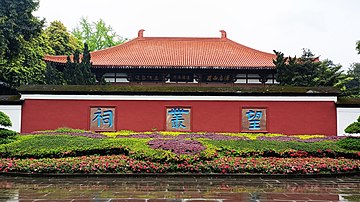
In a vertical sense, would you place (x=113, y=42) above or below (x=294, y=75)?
above

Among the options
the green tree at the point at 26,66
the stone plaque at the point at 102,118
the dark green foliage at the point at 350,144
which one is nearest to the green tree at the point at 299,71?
the dark green foliage at the point at 350,144

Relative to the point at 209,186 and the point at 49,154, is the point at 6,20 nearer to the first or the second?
the point at 49,154

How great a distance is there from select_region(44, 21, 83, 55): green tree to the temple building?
9728mm

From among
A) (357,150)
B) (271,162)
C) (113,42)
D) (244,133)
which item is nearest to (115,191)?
(271,162)

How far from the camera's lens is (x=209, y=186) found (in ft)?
21.6

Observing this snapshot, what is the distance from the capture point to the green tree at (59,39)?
2771cm

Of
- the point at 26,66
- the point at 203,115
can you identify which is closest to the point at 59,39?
the point at 26,66

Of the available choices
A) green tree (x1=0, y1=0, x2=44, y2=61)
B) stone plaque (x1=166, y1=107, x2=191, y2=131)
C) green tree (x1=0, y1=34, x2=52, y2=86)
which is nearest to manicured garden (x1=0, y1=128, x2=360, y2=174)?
stone plaque (x1=166, y1=107, x2=191, y2=131)

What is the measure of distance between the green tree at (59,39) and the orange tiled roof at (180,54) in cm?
913

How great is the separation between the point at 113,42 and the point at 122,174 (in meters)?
30.0

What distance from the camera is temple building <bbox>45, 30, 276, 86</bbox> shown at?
17.3 meters

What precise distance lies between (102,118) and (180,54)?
8125 millimetres

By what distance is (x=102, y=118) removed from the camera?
489 inches

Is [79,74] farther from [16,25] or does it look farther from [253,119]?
[253,119]
